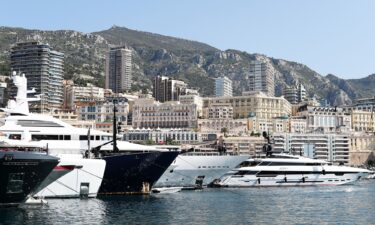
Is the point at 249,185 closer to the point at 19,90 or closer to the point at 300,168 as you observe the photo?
the point at 300,168

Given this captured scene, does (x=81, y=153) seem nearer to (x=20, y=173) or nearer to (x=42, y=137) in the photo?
(x=42, y=137)

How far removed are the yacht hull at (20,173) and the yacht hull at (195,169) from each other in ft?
82.9

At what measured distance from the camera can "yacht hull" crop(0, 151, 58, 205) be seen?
4441 cm

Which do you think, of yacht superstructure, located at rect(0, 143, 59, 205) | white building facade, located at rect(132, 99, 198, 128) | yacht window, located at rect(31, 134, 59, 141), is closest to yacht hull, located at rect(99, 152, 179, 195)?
yacht window, located at rect(31, 134, 59, 141)

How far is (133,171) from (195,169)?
56.8 feet

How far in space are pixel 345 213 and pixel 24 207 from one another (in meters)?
24.0

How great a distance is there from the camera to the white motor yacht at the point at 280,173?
285 feet

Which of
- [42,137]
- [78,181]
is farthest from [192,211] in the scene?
[42,137]

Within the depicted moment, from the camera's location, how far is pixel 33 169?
45594 mm

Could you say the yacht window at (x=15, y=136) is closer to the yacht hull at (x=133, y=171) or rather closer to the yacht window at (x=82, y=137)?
the yacht window at (x=82, y=137)

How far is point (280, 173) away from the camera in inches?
3494

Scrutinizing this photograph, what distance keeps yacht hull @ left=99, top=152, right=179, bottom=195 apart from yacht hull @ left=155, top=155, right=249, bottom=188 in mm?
9720

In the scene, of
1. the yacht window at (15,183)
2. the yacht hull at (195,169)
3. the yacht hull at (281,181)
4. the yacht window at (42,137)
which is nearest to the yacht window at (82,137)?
the yacht window at (42,137)

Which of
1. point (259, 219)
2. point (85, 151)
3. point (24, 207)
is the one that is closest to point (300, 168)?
point (85, 151)
